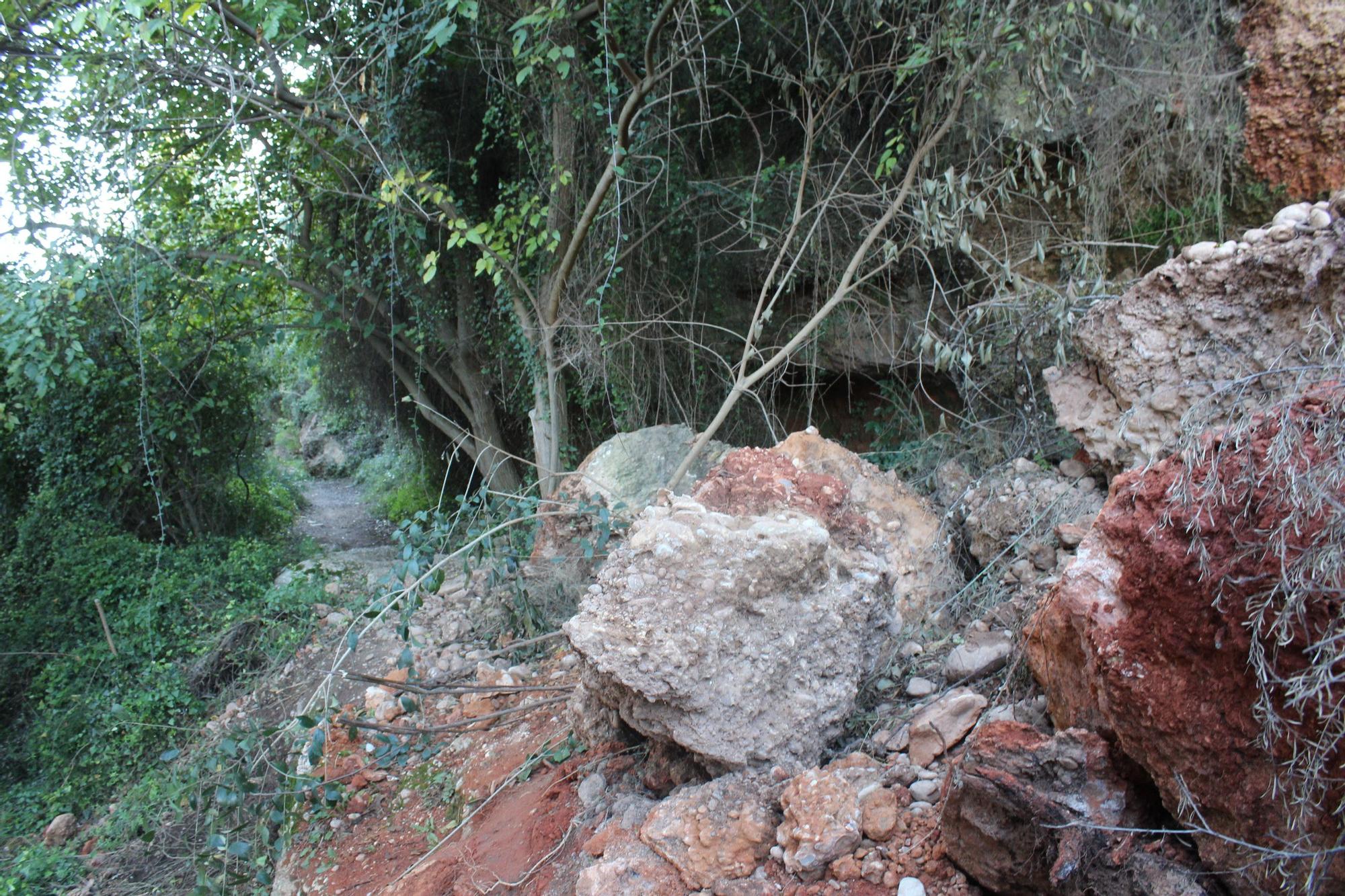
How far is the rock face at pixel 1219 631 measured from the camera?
1410 mm

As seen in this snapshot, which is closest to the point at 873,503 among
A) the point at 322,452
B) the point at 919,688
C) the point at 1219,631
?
the point at 919,688

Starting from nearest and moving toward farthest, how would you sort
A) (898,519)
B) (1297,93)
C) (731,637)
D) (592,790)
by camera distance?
(731,637) < (592,790) < (898,519) < (1297,93)

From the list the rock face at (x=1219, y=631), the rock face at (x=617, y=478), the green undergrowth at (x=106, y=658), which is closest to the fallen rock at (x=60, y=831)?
the green undergrowth at (x=106, y=658)

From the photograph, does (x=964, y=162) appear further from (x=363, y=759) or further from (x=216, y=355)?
(x=216, y=355)

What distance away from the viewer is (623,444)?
16.2 ft

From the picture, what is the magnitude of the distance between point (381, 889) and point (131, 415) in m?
6.35

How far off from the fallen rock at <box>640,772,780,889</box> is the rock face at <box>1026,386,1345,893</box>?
0.89m

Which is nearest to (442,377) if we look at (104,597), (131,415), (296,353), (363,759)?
(296,353)

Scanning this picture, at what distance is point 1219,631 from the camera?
1543 millimetres

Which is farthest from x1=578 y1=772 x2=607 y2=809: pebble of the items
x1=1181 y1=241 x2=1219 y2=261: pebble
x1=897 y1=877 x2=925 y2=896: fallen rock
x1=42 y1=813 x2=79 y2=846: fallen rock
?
x1=42 y1=813 x2=79 y2=846: fallen rock

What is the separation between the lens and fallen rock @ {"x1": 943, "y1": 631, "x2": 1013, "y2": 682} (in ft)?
8.36

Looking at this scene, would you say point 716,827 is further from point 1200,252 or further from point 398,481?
point 398,481

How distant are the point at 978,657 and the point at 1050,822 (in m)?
0.91

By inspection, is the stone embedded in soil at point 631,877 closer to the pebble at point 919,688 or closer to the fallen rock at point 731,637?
the fallen rock at point 731,637
